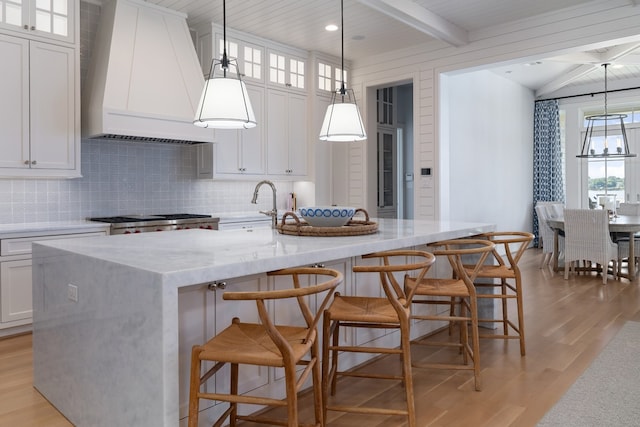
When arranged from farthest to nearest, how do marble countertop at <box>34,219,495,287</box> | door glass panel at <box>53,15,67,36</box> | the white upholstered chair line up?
1. the white upholstered chair
2. door glass panel at <box>53,15,67,36</box>
3. marble countertop at <box>34,219,495,287</box>

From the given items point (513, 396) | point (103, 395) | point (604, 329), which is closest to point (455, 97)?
point (604, 329)

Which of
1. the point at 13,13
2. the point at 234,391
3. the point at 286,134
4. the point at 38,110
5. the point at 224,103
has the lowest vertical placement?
the point at 234,391

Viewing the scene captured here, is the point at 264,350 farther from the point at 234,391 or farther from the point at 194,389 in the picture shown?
the point at 234,391

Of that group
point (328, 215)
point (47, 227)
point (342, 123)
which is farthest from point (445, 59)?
point (47, 227)

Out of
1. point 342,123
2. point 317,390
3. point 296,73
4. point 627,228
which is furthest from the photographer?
point 296,73

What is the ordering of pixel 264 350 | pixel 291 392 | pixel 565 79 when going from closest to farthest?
pixel 291 392 → pixel 264 350 → pixel 565 79

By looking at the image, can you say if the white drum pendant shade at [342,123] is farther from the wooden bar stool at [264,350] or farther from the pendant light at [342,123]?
the wooden bar stool at [264,350]

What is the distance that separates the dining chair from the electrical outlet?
5500 mm

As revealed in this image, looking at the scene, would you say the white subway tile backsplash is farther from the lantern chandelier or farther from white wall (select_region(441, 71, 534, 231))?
the lantern chandelier

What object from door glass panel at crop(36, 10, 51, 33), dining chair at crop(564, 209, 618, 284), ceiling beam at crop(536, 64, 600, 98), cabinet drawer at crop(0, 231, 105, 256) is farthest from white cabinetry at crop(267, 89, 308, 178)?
ceiling beam at crop(536, 64, 600, 98)

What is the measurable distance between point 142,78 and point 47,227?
5.01 feet

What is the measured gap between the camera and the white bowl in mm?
2834

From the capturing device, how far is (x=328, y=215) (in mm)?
2834

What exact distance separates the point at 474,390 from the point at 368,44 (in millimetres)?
4356
